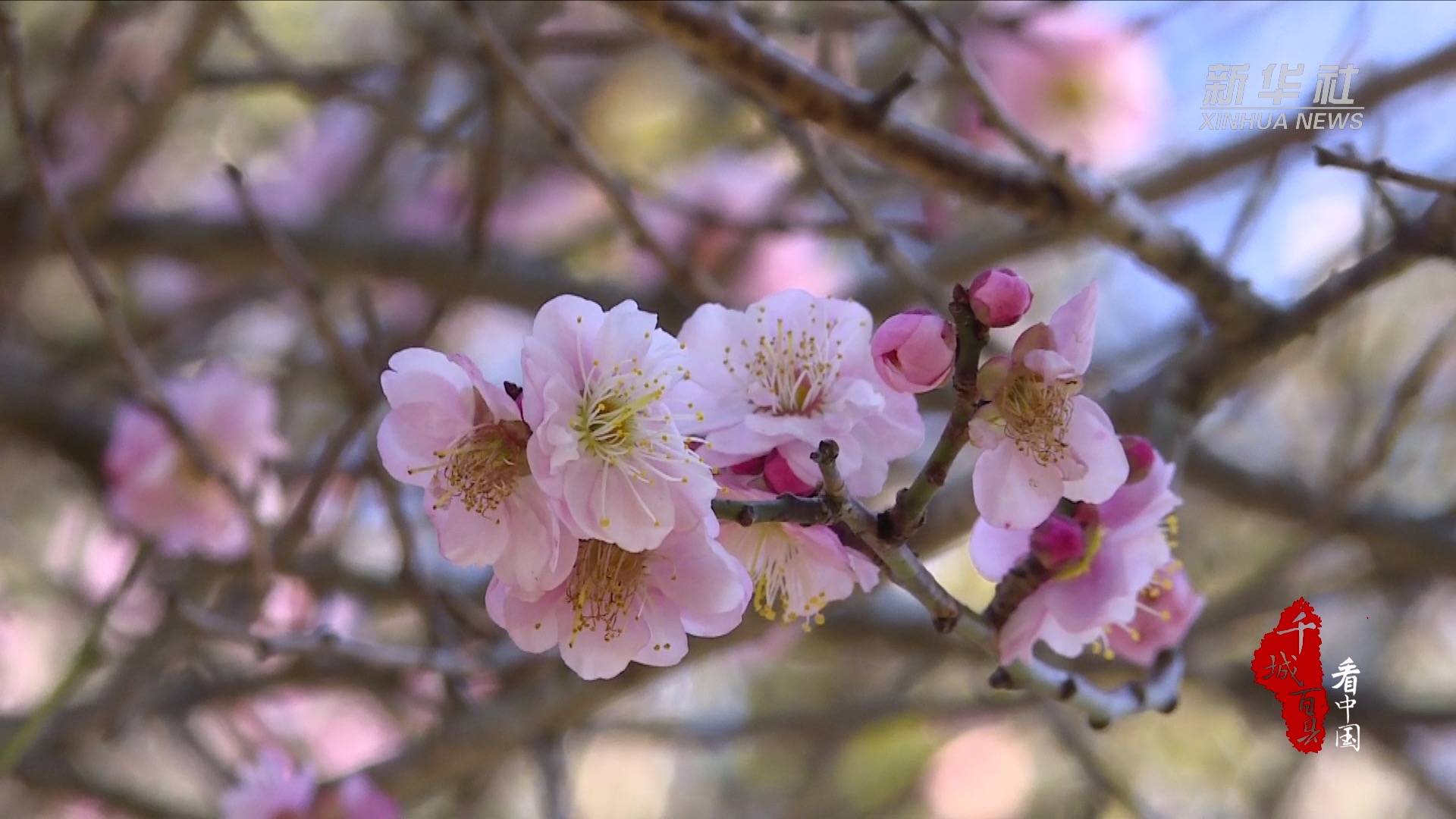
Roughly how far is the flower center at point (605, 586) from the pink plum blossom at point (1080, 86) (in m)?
1.15

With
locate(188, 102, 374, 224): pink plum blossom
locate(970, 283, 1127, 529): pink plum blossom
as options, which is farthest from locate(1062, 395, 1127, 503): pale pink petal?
locate(188, 102, 374, 224): pink plum blossom

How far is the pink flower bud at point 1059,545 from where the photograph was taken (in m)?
0.53

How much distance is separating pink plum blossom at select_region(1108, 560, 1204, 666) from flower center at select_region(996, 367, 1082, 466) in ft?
0.78

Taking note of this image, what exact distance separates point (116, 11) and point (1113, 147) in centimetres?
123

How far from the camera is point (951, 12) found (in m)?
1.31

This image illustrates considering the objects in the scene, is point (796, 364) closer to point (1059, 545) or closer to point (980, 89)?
point (1059, 545)

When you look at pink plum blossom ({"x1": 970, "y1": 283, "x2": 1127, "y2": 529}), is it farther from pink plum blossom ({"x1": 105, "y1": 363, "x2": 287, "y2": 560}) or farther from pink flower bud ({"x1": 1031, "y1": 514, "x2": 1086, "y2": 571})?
pink plum blossom ({"x1": 105, "y1": 363, "x2": 287, "y2": 560})

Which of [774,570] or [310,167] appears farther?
[310,167]

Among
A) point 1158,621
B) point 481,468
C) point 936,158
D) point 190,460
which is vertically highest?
point 936,158

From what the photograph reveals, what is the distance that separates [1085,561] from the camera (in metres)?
0.53

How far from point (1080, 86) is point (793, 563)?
1.20m

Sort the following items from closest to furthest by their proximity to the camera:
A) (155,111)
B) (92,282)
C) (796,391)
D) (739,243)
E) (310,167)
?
(796,391) → (92,282) → (155,111) → (739,243) → (310,167)

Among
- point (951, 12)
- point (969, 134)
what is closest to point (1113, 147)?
point (969, 134)

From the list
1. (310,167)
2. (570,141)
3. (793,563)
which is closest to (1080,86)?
(570,141)
